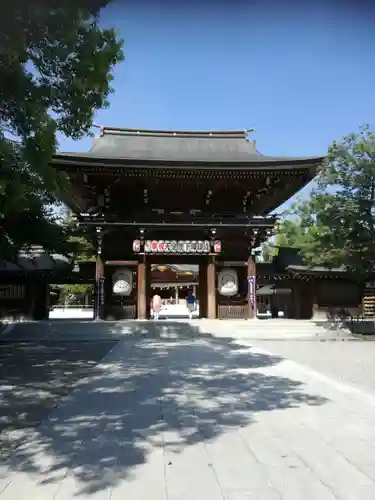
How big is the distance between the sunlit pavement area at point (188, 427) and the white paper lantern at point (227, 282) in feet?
34.3

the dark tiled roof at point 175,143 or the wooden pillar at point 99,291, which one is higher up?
the dark tiled roof at point 175,143

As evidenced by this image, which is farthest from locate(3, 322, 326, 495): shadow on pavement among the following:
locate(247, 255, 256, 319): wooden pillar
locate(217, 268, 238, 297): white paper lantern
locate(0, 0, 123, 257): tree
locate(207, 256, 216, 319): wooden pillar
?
locate(217, 268, 238, 297): white paper lantern

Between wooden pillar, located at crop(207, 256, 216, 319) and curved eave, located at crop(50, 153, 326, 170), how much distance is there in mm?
4662

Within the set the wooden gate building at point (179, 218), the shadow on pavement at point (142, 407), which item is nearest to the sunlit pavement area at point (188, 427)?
the shadow on pavement at point (142, 407)

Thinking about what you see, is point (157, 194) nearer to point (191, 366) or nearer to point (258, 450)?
point (191, 366)

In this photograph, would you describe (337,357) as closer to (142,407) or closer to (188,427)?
(142,407)

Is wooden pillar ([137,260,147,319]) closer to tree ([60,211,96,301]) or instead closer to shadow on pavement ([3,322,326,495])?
tree ([60,211,96,301])

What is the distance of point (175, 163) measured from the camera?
20750mm

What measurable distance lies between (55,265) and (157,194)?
6.42 meters

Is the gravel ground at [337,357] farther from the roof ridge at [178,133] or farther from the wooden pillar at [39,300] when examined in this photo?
the roof ridge at [178,133]

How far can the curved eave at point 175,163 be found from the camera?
2048 centimetres

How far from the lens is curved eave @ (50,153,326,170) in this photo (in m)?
20.5

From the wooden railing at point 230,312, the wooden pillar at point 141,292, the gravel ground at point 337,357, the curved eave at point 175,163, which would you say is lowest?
the gravel ground at point 337,357

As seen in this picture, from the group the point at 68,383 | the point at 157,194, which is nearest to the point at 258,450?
the point at 68,383
